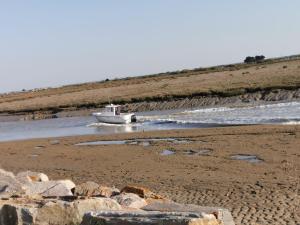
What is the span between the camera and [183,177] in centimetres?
1822

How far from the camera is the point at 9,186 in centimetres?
1296

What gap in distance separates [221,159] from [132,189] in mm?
8520

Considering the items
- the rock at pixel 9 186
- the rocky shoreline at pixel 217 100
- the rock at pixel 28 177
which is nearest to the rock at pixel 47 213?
the rock at pixel 9 186

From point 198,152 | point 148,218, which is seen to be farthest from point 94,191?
point 198,152

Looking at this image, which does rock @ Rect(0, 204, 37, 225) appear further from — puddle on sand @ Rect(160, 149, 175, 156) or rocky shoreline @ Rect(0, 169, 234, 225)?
puddle on sand @ Rect(160, 149, 175, 156)

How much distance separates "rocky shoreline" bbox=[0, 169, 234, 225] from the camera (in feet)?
25.0

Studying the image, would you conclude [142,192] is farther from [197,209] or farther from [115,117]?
[115,117]

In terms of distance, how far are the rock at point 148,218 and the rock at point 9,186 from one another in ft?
14.4

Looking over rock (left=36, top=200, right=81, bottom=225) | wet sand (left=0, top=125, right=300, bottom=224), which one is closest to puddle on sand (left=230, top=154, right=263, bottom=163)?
wet sand (left=0, top=125, right=300, bottom=224)

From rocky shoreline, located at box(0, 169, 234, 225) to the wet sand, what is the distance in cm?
296

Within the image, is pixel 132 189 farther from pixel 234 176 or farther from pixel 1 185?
Answer: pixel 234 176

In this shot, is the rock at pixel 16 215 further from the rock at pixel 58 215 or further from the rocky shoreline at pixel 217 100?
the rocky shoreline at pixel 217 100

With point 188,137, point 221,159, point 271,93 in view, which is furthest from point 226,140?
point 271,93

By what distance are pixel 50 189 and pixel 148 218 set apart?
5686 millimetres
